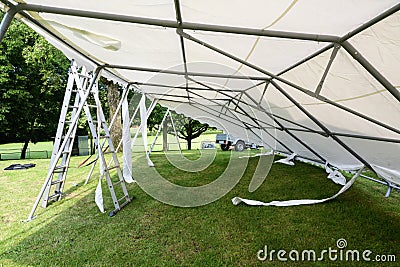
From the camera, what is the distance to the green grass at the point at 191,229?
2.18 m

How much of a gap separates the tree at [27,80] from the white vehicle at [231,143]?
7911 millimetres

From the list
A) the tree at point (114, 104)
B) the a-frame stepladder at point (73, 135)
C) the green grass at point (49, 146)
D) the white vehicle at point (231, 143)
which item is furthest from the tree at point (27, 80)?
the a-frame stepladder at point (73, 135)

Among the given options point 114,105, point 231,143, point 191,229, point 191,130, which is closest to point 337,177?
point 191,229

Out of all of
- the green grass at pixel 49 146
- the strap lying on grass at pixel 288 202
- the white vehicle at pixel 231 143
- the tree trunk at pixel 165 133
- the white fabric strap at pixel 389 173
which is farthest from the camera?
the white vehicle at pixel 231 143

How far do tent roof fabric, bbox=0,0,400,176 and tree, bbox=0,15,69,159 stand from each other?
9725mm

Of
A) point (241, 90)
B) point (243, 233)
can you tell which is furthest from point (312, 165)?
point (243, 233)

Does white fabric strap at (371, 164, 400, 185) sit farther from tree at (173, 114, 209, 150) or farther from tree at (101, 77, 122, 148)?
tree at (173, 114, 209, 150)

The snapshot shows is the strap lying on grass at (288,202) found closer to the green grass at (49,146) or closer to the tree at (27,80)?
the green grass at (49,146)

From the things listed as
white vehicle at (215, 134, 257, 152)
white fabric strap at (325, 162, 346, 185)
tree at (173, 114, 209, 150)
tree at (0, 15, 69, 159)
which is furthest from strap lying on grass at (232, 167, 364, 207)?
tree at (0, 15, 69, 159)

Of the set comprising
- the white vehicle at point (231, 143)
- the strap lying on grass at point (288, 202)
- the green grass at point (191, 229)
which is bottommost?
the green grass at point (191, 229)

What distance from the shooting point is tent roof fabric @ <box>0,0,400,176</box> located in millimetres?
1185

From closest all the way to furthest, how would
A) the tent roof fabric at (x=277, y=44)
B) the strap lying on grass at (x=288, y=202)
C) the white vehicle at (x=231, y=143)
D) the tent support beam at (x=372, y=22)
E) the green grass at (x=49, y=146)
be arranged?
1. the tent support beam at (x=372, y=22)
2. the tent roof fabric at (x=277, y=44)
3. the strap lying on grass at (x=288, y=202)
4. the green grass at (x=49, y=146)
5. the white vehicle at (x=231, y=143)

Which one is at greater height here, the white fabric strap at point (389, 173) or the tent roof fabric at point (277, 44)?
the tent roof fabric at point (277, 44)

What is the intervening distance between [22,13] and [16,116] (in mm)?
12227
